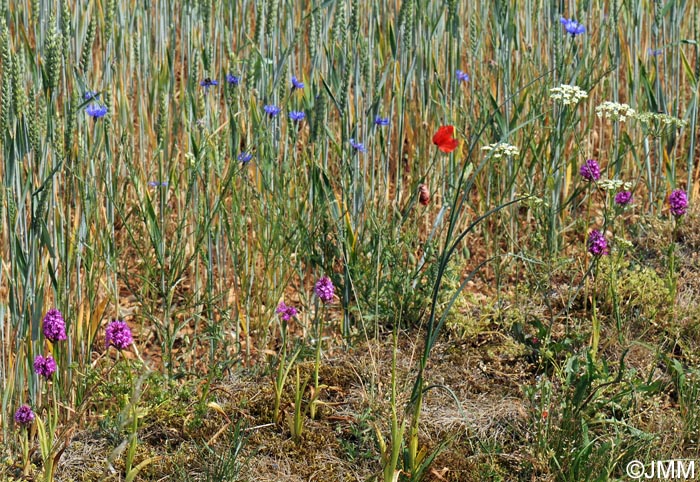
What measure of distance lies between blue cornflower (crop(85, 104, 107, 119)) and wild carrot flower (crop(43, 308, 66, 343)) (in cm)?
51

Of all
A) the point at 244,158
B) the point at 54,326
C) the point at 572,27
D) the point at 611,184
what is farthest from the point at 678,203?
the point at 54,326

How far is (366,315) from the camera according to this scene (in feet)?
7.70

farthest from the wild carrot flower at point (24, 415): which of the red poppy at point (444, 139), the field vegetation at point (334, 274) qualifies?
the red poppy at point (444, 139)

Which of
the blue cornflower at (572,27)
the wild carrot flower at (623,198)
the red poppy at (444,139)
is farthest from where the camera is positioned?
the blue cornflower at (572,27)

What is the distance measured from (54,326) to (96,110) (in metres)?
0.58

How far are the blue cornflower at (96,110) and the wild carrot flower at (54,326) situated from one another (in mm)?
512

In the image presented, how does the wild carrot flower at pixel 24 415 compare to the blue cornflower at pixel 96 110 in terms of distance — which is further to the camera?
the blue cornflower at pixel 96 110

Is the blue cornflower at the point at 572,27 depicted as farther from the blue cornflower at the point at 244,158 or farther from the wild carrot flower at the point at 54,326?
the wild carrot flower at the point at 54,326

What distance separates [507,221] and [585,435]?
1113 mm

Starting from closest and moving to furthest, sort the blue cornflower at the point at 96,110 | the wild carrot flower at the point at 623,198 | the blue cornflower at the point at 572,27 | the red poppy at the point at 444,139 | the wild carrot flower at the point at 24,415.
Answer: the wild carrot flower at the point at 24,415 → the blue cornflower at the point at 96,110 → the red poppy at the point at 444,139 → the wild carrot flower at the point at 623,198 → the blue cornflower at the point at 572,27

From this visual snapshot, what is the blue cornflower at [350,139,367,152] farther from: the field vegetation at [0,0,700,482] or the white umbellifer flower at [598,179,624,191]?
the white umbellifer flower at [598,179,624,191]

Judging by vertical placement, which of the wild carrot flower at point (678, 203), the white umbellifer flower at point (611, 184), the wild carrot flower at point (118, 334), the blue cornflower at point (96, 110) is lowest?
the wild carrot flower at point (118, 334)

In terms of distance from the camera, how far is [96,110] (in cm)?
228

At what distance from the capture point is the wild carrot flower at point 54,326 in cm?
198
